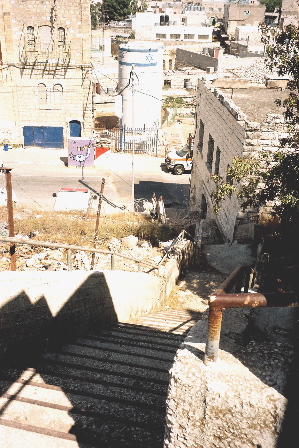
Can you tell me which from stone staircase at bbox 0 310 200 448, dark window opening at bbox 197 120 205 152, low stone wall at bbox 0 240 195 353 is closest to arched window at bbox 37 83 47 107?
dark window opening at bbox 197 120 205 152

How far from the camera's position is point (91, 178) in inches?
1172

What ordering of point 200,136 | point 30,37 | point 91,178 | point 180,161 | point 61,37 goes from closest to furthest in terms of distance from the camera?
point 200,136 < point 91,178 < point 180,161 < point 30,37 < point 61,37

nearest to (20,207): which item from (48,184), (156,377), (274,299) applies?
(48,184)

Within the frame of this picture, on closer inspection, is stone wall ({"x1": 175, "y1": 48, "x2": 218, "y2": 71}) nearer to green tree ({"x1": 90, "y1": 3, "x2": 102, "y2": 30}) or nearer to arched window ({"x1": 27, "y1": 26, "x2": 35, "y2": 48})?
green tree ({"x1": 90, "y1": 3, "x2": 102, "y2": 30})

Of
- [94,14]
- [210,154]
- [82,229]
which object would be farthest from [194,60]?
[82,229]

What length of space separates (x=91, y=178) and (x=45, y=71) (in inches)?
397

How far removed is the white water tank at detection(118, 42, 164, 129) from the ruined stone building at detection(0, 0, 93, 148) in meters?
2.83

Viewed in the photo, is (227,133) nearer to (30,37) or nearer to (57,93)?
(57,93)

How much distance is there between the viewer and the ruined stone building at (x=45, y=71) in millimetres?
30859

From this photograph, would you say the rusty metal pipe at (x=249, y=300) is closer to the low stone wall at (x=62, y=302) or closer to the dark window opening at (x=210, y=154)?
the low stone wall at (x=62, y=302)

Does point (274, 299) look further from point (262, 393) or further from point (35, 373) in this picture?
point (35, 373)

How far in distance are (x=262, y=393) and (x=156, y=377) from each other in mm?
A: 2885

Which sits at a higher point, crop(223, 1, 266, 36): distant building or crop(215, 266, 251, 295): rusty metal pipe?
crop(223, 1, 266, 36): distant building

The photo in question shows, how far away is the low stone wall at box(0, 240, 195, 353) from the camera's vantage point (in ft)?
19.1
